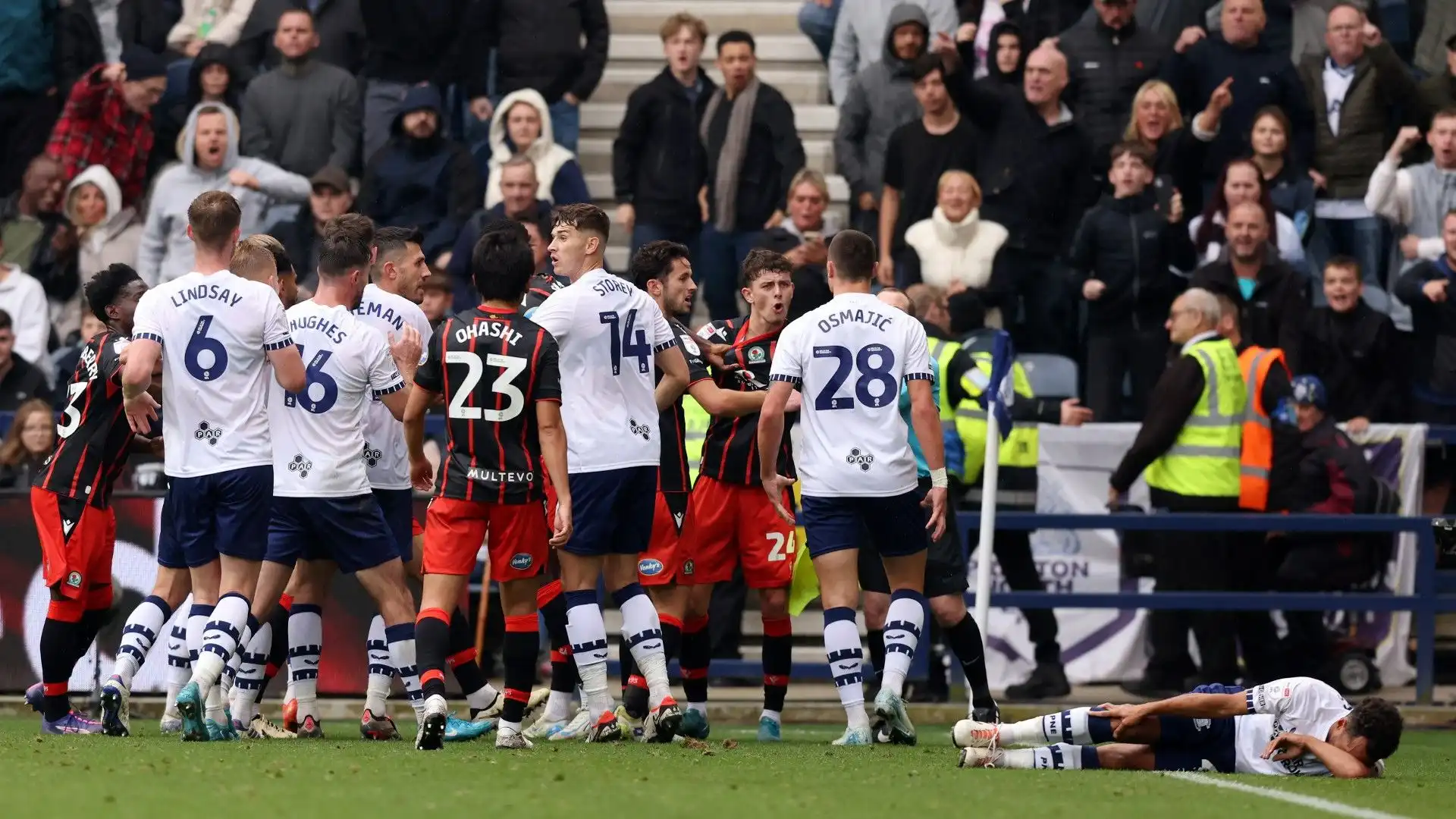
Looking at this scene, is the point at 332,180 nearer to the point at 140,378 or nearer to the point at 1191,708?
the point at 140,378

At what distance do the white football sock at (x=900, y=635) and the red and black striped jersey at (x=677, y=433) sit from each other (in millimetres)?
1244

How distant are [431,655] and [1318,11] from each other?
33.7 feet

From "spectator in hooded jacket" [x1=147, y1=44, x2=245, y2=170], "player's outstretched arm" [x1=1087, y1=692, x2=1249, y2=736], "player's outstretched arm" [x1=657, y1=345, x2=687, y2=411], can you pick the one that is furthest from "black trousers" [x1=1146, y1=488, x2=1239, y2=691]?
"spectator in hooded jacket" [x1=147, y1=44, x2=245, y2=170]

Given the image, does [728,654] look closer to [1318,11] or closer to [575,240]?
[575,240]

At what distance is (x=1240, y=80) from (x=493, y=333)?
8339mm

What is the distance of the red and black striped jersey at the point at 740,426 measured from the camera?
10.9m

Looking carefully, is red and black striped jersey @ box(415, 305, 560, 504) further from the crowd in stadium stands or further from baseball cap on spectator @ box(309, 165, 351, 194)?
baseball cap on spectator @ box(309, 165, 351, 194)

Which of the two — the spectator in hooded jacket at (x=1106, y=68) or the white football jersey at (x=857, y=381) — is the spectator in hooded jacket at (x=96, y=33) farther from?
the white football jersey at (x=857, y=381)

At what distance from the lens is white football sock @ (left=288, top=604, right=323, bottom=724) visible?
10414 mm

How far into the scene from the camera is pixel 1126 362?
1506 centimetres

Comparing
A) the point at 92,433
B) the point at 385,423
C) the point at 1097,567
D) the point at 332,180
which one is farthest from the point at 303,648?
the point at 332,180

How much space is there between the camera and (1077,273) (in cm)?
1519

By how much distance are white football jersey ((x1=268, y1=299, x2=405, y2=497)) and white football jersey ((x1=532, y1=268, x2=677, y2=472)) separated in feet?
2.65

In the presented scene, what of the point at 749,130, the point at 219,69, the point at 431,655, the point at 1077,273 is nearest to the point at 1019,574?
the point at 1077,273
